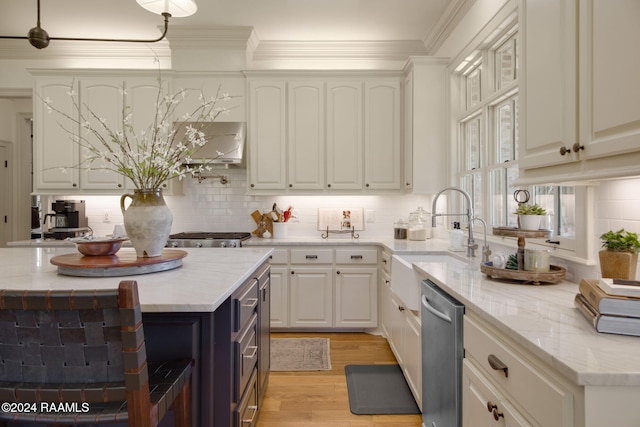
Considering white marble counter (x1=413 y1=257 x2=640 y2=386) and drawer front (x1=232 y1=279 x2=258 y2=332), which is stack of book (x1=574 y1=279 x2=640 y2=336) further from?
drawer front (x1=232 y1=279 x2=258 y2=332)

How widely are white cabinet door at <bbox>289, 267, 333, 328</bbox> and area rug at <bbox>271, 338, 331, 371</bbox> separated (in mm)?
224

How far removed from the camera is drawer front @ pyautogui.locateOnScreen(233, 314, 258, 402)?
1.59 m

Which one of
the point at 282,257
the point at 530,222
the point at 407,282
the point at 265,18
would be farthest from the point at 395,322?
the point at 265,18

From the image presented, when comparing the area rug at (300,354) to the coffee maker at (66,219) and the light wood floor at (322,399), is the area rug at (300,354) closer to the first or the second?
the light wood floor at (322,399)

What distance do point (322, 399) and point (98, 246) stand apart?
1668 millimetres

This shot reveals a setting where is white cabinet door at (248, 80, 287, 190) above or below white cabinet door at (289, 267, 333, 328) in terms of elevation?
above

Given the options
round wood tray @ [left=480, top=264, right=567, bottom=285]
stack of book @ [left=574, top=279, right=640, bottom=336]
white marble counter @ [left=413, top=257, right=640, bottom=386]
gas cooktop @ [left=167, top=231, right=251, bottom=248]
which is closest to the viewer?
white marble counter @ [left=413, top=257, right=640, bottom=386]

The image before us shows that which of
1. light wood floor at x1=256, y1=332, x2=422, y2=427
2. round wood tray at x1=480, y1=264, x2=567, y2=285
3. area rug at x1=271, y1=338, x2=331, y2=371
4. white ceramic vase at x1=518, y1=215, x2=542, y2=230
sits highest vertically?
white ceramic vase at x1=518, y1=215, x2=542, y2=230

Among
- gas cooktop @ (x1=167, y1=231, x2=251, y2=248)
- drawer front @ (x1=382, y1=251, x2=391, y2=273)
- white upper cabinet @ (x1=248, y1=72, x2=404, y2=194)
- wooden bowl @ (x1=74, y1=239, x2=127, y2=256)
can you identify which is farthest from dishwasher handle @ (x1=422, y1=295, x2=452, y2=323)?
white upper cabinet @ (x1=248, y1=72, x2=404, y2=194)

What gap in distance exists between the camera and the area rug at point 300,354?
3.05 meters

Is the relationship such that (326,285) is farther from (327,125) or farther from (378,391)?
(327,125)

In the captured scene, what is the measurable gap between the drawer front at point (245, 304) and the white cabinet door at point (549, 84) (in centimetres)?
135

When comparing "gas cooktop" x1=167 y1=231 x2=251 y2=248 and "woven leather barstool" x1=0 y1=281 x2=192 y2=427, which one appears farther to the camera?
"gas cooktop" x1=167 y1=231 x2=251 y2=248

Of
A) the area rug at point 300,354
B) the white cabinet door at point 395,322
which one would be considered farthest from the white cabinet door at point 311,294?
the white cabinet door at point 395,322
